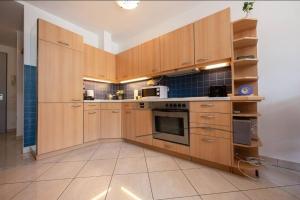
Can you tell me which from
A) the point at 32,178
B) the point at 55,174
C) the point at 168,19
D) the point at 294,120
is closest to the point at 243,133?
the point at 294,120

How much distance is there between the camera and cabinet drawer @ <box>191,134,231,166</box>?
5.29ft

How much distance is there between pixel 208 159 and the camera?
68.6 inches

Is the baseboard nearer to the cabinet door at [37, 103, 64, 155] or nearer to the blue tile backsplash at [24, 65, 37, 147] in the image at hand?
the cabinet door at [37, 103, 64, 155]

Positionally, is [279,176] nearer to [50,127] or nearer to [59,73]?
[50,127]

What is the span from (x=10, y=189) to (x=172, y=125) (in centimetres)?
199

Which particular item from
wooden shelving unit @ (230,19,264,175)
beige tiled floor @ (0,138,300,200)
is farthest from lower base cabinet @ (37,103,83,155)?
wooden shelving unit @ (230,19,264,175)

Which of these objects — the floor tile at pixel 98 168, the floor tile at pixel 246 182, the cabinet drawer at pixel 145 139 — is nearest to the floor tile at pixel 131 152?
the cabinet drawer at pixel 145 139

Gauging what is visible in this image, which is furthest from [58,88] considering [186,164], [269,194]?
[269,194]

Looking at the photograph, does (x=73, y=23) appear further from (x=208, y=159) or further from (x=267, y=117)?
(x=267, y=117)

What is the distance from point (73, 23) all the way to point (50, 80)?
1.66 meters

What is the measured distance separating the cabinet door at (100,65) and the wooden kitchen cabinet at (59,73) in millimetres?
517

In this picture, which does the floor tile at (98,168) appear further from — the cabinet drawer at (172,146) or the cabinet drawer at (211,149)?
the cabinet drawer at (211,149)

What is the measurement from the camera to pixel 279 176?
59.3 inches

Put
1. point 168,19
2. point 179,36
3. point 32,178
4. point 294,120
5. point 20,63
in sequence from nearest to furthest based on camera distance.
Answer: point 32,178, point 294,120, point 179,36, point 168,19, point 20,63
